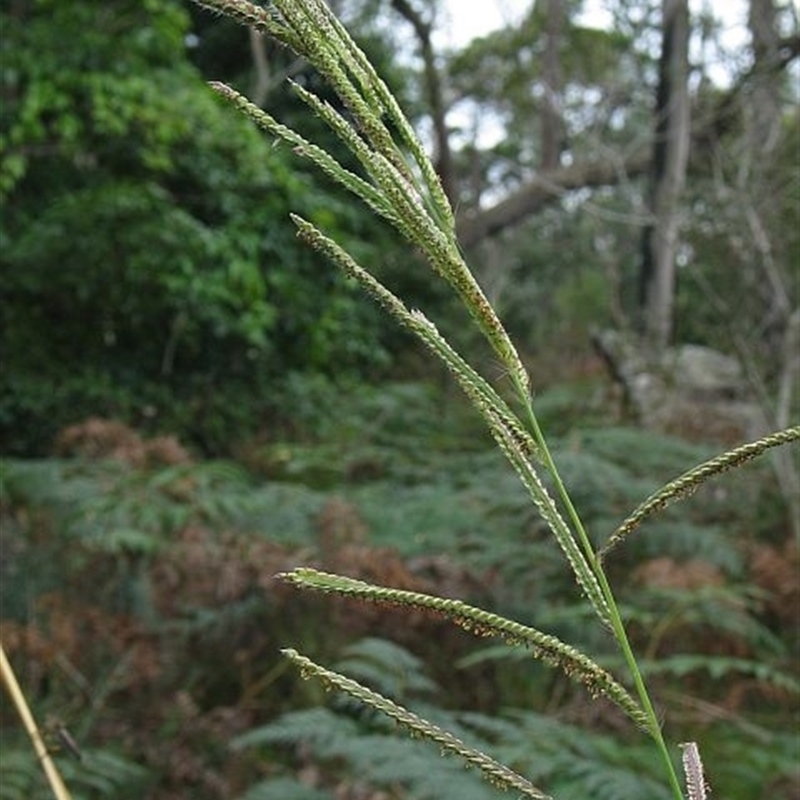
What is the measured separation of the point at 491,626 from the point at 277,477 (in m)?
7.66

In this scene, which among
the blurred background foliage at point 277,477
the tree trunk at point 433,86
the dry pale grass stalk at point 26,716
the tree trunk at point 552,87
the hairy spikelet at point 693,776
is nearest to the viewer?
the hairy spikelet at point 693,776

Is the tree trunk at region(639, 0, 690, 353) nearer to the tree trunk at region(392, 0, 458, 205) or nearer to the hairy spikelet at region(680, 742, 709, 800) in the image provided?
the tree trunk at region(392, 0, 458, 205)

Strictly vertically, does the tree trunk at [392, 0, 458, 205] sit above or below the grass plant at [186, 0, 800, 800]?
above

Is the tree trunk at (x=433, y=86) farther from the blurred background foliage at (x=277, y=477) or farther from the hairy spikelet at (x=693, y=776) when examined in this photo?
the hairy spikelet at (x=693, y=776)

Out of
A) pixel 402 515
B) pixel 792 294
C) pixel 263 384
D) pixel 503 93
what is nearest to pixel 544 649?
pixel 402 515

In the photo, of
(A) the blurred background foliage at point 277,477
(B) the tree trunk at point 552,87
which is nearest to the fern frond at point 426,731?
(A) the blurred background foliage at point 277,477

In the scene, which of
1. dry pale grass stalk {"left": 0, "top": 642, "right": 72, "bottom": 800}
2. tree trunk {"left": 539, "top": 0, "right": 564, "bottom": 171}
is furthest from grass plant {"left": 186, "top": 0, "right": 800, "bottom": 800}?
tree trunk {"left": 539, "top": 0, "right": 564, "bottom": 171}

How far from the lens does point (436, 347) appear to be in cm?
50

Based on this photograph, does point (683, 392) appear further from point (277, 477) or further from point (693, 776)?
point (693, 776)

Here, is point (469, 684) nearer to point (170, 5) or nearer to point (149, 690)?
point (149, 690)

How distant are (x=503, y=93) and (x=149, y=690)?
19885mm

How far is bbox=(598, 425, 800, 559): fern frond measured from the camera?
1.61ft

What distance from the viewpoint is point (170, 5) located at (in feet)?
27.0

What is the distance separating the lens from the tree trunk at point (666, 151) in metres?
12.1
